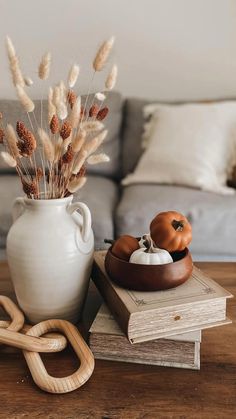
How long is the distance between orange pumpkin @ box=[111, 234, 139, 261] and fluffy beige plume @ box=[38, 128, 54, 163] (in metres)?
0.20

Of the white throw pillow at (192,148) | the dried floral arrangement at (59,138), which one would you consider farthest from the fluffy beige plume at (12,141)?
the white throw pillow at (192,148)

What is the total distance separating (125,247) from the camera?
2.54 ft

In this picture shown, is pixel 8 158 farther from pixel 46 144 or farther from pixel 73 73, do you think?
pixel 73 73

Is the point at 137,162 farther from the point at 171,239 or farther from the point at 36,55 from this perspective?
the point at 171,239

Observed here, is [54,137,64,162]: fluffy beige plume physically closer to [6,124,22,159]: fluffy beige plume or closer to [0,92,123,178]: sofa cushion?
[6,124,22,159]: fluffy beige plume

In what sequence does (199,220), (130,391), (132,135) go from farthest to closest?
1. (132,135)
2. (199,220)
3. (130,391)

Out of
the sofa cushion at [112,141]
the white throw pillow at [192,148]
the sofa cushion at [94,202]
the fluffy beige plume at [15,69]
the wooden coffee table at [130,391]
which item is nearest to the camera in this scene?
the wooden coffee table at [130,391]

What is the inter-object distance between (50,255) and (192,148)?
1.33 metres

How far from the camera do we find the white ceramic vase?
2.37 ft

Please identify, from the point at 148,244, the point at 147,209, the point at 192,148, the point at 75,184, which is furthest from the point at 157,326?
the point at 192,148

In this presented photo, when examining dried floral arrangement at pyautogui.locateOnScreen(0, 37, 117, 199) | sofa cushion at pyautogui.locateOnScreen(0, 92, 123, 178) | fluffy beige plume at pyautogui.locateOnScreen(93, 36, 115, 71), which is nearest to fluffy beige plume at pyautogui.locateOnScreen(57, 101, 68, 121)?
dried floral arrangement at pyautogui.locateOnScreen(0, 37, 117, 199)

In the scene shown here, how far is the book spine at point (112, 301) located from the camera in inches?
26.3

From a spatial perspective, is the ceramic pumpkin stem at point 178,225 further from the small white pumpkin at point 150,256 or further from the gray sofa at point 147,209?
the gray sofa at point 147,209

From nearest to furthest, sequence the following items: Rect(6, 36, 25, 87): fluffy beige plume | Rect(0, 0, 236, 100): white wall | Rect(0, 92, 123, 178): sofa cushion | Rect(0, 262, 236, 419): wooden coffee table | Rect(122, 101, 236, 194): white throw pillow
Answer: Rect(0, 262, 236, 419): wooden coffee table
Rect(6, 36, 25, 87): fluffy beige plume
Rect(122, 101, 236, 194): white throw pillow
Rect(0, 92, 123, 178): sofa cushion
Rect(0, 0, 236, 100): white wall
